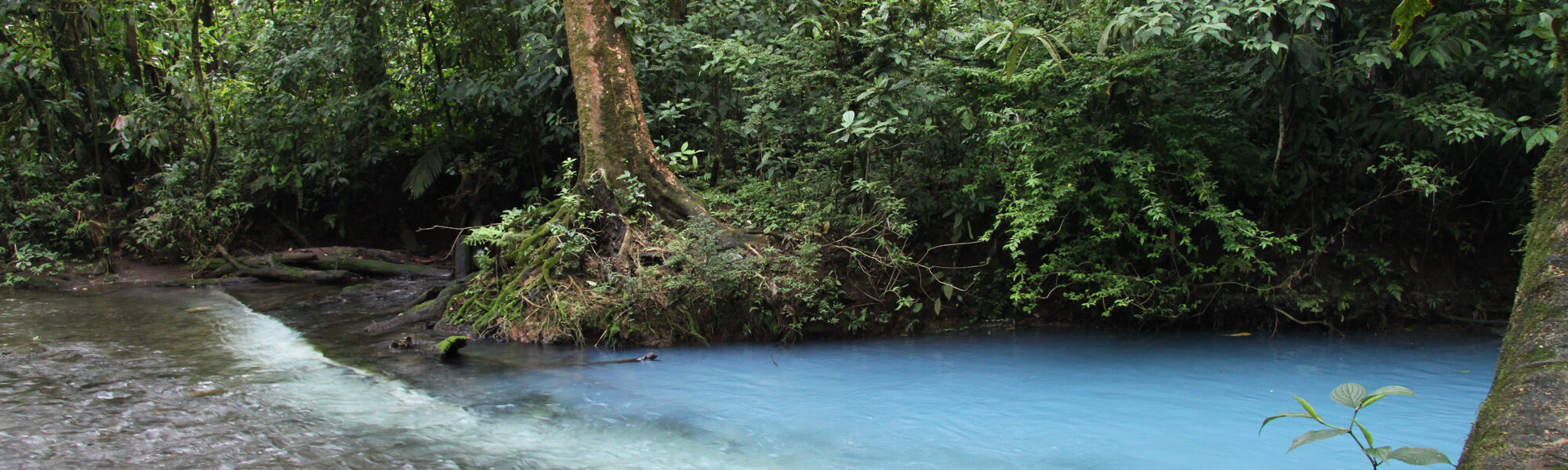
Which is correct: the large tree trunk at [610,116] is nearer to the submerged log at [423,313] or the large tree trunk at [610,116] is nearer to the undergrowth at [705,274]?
the undergrowth at [705,274]

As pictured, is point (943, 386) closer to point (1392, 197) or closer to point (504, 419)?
point (504, 419)

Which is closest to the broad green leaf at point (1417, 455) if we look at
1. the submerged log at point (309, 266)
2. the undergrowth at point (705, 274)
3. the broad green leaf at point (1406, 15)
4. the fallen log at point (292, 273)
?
the broad green leaf at point (1406, 15)

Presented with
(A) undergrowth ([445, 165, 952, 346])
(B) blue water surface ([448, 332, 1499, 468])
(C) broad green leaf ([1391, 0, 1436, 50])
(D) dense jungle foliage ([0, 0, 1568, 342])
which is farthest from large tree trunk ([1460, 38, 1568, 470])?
(A) undergrowth ([445, 165, 952, 346])

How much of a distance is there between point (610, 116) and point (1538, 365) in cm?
656

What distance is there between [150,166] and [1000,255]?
12044 millimetres

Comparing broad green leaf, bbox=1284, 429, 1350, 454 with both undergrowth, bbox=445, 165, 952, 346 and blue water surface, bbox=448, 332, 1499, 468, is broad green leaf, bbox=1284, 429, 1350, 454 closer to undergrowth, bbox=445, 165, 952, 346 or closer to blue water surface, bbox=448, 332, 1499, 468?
blue water surface, bbox=448, 332, 1499, 468

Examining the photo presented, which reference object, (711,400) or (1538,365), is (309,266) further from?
(1538,365)

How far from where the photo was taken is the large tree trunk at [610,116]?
24.4 feet

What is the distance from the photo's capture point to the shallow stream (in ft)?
12.9

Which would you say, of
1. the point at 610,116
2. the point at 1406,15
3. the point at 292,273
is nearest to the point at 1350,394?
the point at 1406,15

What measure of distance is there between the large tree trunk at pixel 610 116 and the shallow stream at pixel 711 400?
1.59 m

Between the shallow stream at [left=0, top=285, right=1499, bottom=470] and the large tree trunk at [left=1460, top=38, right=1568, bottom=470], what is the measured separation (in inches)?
72.3

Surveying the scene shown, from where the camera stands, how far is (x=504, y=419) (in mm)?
4516

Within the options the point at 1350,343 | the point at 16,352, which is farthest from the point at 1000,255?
the point at 16,352
